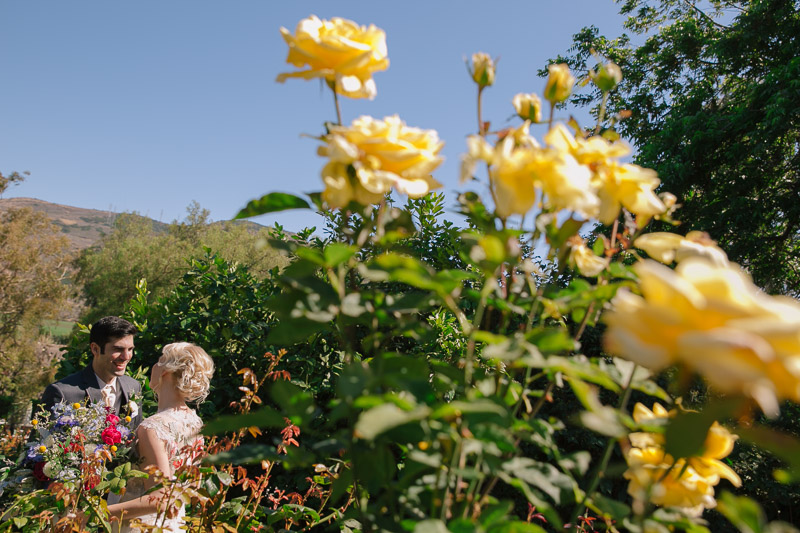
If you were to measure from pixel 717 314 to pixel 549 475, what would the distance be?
13.8 inches

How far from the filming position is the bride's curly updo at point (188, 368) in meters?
2.58

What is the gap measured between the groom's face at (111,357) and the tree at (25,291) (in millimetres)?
17512

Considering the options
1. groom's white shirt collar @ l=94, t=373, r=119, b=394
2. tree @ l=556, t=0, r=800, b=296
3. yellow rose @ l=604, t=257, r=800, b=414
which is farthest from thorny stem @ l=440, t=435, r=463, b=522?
tree @ l=556, t=0, r=800, b=296

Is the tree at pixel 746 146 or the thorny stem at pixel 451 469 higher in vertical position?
the tree at pixel 746 146

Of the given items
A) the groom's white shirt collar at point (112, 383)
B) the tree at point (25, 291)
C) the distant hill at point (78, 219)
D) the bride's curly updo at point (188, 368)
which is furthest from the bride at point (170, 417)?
the distant hill at point (78, 219)

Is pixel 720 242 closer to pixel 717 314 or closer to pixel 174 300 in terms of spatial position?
pixel 174 300

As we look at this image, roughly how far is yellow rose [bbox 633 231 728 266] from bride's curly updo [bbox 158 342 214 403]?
2443mm

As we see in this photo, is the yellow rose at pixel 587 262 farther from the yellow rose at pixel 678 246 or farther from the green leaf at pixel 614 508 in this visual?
Answer: the green leaf at pixel 614 508

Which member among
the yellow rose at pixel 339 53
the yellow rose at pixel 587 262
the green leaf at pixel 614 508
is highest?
the yellow rose at pixel 339 53

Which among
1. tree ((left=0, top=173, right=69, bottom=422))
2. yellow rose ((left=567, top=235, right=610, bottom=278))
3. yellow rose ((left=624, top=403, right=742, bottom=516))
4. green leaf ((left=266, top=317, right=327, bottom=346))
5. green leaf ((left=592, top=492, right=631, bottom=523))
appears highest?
yellow rose ((left=567, top=235, right=610, bottom=278))

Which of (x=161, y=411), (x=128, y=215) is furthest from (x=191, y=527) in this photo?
(x=128, y=215)

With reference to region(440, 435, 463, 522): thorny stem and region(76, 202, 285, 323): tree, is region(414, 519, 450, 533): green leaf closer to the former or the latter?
region(440, 435, 463, 522): thorny stem

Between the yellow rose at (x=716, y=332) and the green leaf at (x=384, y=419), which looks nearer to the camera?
the yellow rose at (x=716, y=332)

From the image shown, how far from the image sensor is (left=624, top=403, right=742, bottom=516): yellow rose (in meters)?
0.60
